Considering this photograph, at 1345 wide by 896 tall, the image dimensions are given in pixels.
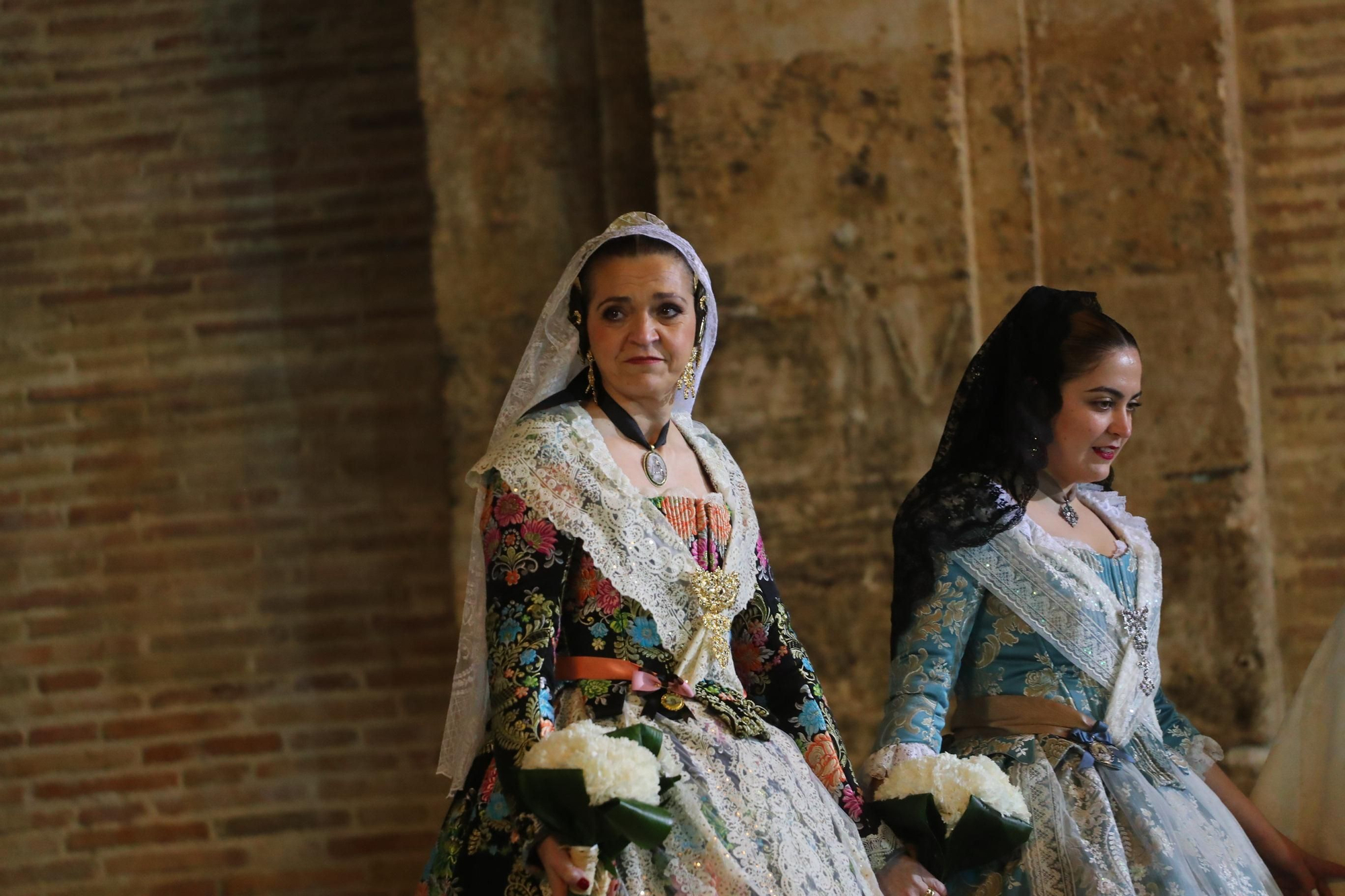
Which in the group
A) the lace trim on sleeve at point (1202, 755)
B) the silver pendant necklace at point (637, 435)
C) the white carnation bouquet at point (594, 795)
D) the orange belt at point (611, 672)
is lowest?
the lace trim on sleeve at point (1202, 755)

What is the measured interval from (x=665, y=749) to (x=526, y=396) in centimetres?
70

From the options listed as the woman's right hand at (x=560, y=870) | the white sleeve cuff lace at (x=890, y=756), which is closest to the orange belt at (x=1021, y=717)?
the white sleeve cuff lace at (x=890, y=756)

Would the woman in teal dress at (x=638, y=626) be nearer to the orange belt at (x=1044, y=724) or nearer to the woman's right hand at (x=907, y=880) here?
the woman's right hand at (x=907, y=880)

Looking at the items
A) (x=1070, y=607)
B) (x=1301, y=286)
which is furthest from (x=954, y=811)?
(x=1301, y=286)

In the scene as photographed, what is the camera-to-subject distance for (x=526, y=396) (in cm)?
252

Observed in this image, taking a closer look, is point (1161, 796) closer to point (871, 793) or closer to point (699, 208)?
point (871, 793)

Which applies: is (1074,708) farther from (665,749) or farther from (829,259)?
(829,259)

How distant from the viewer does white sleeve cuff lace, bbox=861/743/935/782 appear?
8.11ft

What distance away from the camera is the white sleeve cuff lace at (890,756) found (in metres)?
2.47

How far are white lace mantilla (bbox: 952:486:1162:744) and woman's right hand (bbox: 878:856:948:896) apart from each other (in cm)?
48

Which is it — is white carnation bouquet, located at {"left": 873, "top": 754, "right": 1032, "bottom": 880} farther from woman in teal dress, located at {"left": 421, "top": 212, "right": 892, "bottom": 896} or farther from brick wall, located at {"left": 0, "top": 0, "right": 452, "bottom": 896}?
brick wall, located at {"left": 0, "top": 0, "right": 452, "bottom": 896}

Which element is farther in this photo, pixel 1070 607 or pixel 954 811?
pixel 1070 607

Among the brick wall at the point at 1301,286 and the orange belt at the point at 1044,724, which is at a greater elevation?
the brick wall at the point at 1301,286

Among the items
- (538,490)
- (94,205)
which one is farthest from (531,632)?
(94,205)
